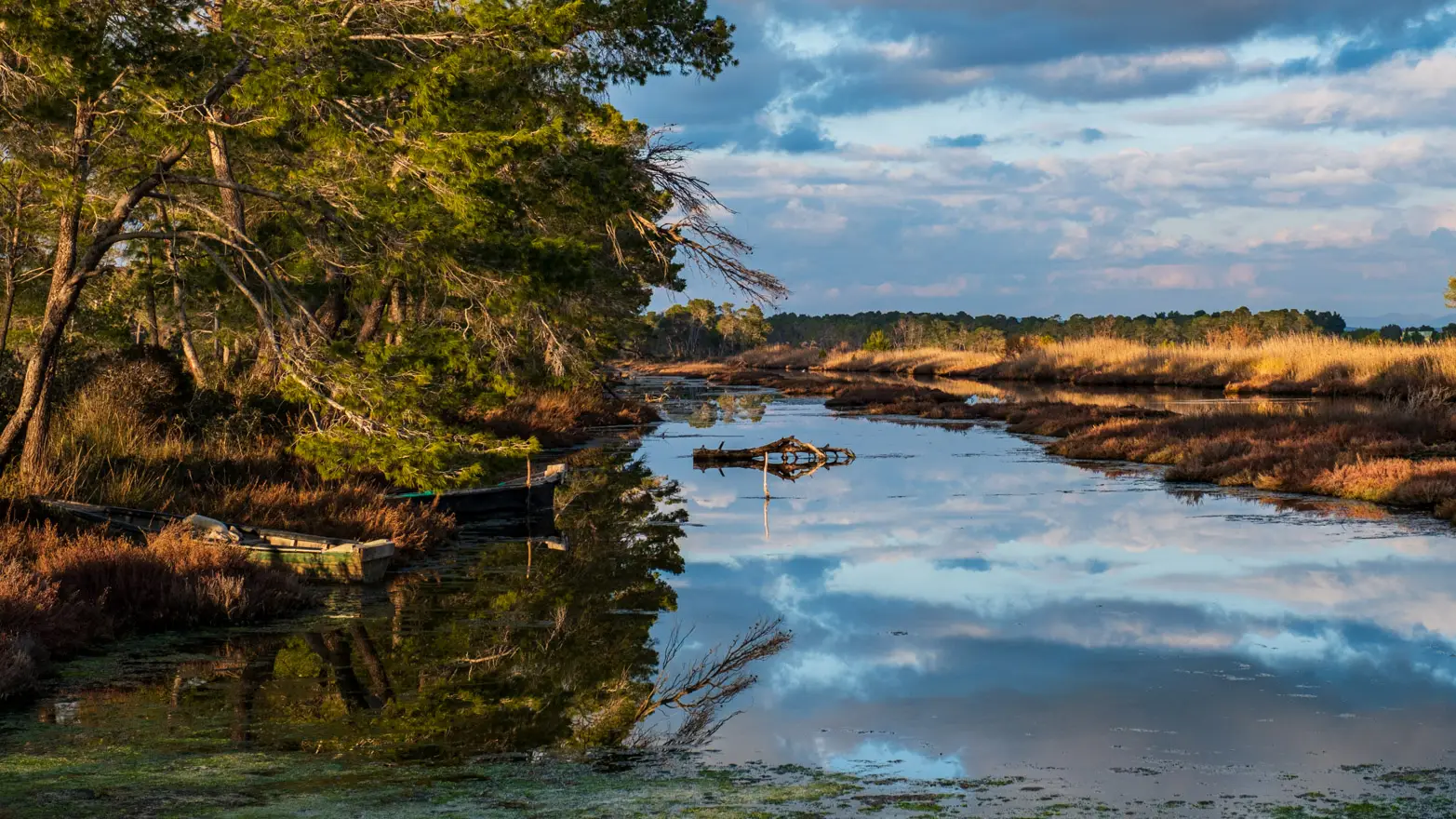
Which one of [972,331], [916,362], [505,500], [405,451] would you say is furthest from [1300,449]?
[972,331]

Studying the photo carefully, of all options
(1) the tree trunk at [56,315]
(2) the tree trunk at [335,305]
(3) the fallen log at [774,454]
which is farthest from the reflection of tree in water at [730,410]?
(1) the tree trunk at [56,315]

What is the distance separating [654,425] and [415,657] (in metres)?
37.4

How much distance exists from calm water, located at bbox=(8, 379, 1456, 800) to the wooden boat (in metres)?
0.82

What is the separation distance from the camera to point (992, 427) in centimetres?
4481

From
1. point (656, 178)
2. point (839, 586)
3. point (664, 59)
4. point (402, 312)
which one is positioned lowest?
point (839, 586)

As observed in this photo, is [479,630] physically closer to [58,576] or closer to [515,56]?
[58,576]

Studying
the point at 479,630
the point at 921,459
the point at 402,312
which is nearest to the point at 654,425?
the point at 921,459

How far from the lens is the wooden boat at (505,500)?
2066 centimetres

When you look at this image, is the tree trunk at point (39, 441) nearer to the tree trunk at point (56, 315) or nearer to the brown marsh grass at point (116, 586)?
the tree trunk at point (56, 315)

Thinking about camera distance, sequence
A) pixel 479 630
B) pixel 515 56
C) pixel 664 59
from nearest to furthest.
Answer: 1. pixel 479 630
2. pixel 515 56
3. pixel 664 59

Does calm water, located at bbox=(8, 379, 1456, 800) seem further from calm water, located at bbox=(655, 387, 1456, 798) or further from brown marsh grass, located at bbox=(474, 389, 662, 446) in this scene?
brown marsh grass, located at bbox=(474, 389, 662, 446)

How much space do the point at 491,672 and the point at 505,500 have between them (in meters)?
11.0

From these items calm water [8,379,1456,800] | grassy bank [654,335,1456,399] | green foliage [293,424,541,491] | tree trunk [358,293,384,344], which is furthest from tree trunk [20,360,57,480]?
grassy bank [654,335,1456,399]

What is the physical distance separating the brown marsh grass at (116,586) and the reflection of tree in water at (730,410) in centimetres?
3366
